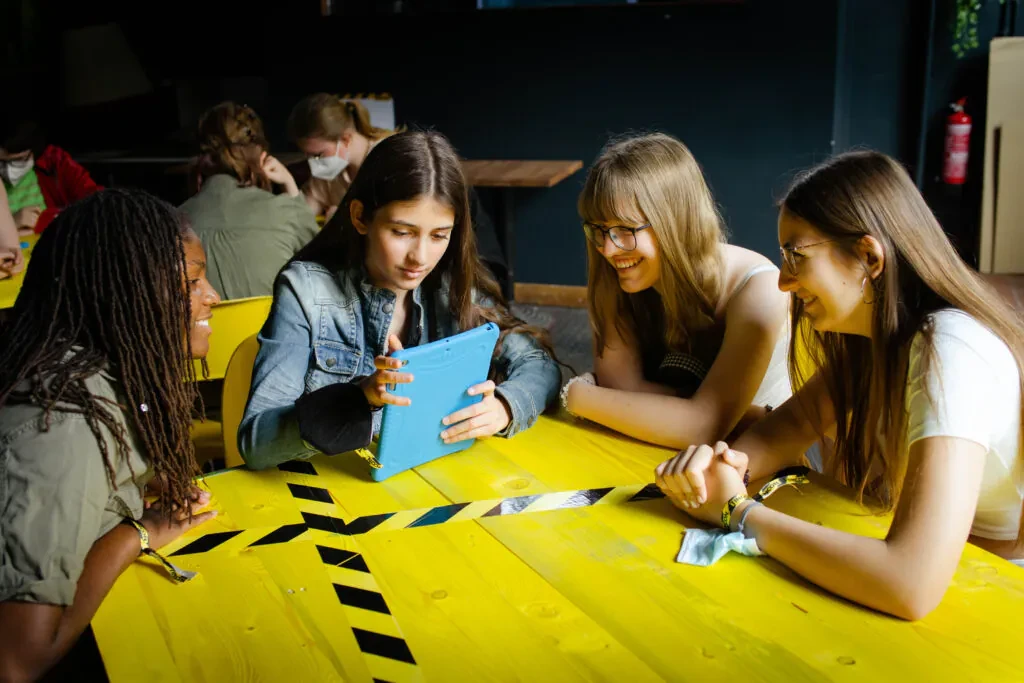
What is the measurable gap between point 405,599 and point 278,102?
4873 millimetres

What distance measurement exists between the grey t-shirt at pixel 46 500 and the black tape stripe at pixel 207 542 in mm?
130

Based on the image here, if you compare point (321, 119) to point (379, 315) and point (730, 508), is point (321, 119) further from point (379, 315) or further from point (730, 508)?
point (730, 508)

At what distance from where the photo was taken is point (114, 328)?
129cm

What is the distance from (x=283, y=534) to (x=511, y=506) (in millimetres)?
330

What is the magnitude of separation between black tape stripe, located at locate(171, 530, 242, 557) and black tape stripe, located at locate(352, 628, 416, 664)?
307 millimetres

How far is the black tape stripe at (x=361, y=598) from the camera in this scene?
118cm

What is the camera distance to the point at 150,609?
1187mm

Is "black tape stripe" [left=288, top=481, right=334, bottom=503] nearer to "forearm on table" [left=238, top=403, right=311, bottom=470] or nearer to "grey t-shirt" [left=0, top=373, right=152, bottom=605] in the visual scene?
"forearm on table" [left=238, top=403, right=311, bottom=470]

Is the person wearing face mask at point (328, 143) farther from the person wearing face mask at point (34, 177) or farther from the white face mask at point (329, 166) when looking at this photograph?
the person wearing face mask at point (34, 177)

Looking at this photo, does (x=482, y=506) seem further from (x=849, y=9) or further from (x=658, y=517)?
(x=849, y=9)

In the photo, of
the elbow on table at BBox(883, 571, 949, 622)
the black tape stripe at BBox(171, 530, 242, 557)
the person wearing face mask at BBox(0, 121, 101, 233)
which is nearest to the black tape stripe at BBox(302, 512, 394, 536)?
the black tape stripe at BBox(171, 530, 242, 557)

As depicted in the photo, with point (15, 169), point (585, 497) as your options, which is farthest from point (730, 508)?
point (15, 169)

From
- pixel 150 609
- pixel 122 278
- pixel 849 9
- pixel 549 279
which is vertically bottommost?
pixel 549 279

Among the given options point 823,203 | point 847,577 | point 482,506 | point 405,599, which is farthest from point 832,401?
point 405,599
